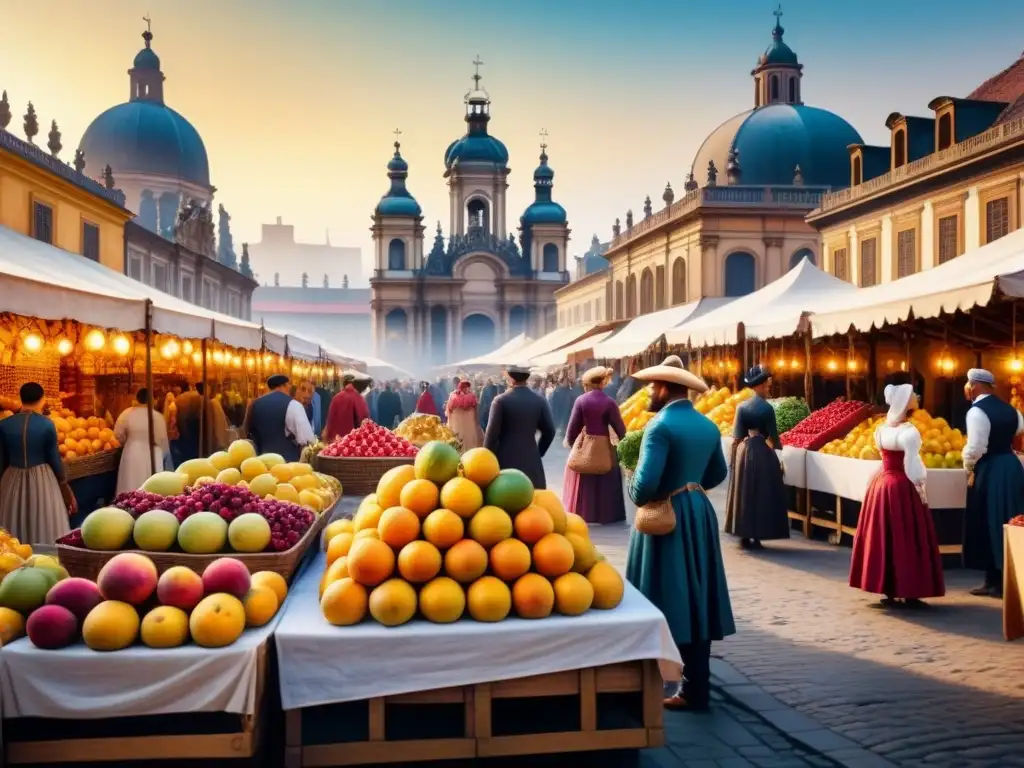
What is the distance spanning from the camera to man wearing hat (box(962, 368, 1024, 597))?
23.7 ft

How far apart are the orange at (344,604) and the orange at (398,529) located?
271mm

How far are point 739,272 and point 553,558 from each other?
30826mm

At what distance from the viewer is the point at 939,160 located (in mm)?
22438

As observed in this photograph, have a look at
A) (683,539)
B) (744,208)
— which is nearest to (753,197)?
(744,208)

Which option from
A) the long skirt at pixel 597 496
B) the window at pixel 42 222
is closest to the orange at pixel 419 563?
Result: the long skirt at pixel 597 496

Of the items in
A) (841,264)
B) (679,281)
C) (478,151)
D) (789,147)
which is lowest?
(841,264)

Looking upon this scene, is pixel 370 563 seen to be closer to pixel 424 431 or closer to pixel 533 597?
pixel 533 597

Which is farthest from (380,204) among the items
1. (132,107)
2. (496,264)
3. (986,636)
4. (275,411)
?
(986,636)

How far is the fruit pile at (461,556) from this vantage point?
3.80m

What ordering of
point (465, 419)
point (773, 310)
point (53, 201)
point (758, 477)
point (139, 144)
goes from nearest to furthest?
1. point (758, 477)
2. point (773, 310)
3. point (465, 419)
4. point (53, 201)
5. point (139, 144)

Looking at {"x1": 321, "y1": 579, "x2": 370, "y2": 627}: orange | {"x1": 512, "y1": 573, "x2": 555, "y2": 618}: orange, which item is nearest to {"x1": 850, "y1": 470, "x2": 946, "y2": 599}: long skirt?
{"x1": 512, "y1": 573, "x2": 555, "y2": 618}: orange

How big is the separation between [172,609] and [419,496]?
112 centimetres

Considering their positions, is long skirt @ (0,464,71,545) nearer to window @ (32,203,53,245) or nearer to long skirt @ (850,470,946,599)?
long skirt @ (850,470,946,599)

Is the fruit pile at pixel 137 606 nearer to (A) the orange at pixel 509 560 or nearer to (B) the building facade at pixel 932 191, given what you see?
(A) the orange at pixel 509 560
